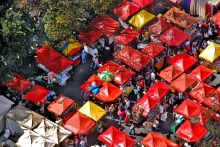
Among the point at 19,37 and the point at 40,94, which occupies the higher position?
the point at 19,37

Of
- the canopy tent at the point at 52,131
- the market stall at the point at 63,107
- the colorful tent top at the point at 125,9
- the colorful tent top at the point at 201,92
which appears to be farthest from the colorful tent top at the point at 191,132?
the colorful tent top at the point at 125,9

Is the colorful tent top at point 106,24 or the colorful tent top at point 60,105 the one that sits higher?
the colorful tent top at point 106,24

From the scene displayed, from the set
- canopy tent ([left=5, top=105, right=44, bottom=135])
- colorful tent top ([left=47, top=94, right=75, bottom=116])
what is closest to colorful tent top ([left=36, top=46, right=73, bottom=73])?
colorful tent top ([left=47, top=94, right=75, bottom=116])

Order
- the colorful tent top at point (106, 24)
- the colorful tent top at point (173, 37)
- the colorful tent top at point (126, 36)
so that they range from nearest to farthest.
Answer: the colorful tent top at point (173, 37)
the colorful tent top at point (126, 36)
the colorful tent top at point (106, 24)

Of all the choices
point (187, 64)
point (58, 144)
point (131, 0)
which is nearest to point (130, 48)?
point (187, 64)

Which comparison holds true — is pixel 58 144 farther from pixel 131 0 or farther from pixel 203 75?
pixel 131 0

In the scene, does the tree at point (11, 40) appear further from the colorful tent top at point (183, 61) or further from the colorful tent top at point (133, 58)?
the colorful tent top at point (183, 61)
